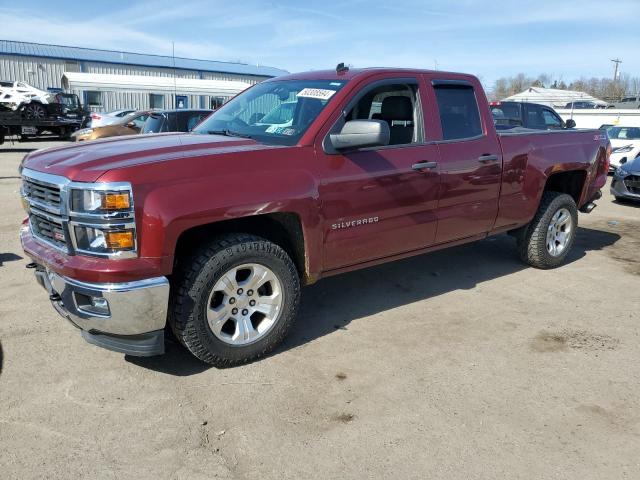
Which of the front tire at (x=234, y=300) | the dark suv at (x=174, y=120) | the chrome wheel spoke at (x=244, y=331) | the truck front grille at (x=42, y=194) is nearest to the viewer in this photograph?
the truck front grille at (x=42, y=194)

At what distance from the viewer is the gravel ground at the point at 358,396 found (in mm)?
2709

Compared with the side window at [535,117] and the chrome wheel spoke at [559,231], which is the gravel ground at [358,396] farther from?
A: the side window at [535,117]

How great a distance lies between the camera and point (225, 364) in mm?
3590

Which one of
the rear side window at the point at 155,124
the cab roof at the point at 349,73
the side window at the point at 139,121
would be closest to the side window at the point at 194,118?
the rear side window at the point at 155,124

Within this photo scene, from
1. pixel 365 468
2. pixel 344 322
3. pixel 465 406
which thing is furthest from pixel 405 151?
pixel 365 468

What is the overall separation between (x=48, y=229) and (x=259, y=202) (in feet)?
4.35

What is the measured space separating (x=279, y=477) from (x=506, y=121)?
1149cm

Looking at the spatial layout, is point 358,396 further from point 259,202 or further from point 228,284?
point 259,202

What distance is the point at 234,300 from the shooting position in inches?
139

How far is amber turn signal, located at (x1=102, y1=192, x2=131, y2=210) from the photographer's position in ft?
9.70

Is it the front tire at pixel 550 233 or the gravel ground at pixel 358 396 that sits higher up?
the front tire at pixel 550 233

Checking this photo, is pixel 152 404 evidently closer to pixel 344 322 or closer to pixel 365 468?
pixel 365 468

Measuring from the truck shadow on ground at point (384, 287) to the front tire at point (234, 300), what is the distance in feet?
0.84

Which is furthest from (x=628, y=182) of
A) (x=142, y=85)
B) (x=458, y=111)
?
(x=142, y=85)
